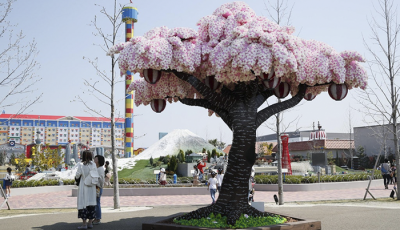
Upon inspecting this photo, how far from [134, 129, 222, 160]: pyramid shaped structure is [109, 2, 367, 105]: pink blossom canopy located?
32.8 meters

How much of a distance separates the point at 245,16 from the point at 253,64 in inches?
59.9

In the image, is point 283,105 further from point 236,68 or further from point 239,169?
point 236,68

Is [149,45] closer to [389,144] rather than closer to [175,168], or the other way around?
[175,168]

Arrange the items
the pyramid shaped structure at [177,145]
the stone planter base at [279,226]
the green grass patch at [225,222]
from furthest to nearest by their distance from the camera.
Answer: the pyramid shaped structure at [177,145]
the green grass patch at [225,222]
the stone planter base at [279,226]

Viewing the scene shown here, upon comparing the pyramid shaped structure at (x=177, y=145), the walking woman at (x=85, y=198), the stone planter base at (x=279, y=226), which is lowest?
the stone planter base at (x=279, y=226)

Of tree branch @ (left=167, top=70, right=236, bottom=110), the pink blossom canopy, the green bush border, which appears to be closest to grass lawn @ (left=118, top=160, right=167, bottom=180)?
the green bush border

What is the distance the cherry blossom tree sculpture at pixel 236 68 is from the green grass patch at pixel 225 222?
135 mm

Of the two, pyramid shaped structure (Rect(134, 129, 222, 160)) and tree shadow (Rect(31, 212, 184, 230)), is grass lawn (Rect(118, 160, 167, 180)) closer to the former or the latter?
pyramid shaped structure (Rect(134, 129, 222, 160))

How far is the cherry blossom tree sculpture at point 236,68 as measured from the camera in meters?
7.76

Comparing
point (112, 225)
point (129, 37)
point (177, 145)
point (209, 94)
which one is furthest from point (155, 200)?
point (129, 37)

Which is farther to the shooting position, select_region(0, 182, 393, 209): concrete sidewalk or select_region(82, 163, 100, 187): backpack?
select_region(0, 182, 393, 209): concrete sidewalk

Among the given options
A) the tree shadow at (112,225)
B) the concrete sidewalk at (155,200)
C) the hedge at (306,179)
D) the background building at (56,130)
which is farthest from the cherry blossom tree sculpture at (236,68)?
the background building at (56,130)

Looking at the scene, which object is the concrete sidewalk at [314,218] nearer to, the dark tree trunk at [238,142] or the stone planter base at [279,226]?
the stone planter base at [279,226]

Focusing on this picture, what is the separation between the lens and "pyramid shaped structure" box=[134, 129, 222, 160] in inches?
1644
